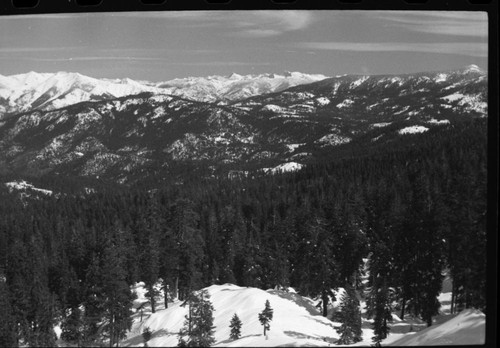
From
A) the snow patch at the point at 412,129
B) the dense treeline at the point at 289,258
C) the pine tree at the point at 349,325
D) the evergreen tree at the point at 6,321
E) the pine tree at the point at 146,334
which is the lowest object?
the evergreen tree at the point at 6,321

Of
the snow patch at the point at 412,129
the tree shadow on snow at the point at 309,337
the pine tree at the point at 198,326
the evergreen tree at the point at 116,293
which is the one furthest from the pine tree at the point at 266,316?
the snow patch at the point at 412,129

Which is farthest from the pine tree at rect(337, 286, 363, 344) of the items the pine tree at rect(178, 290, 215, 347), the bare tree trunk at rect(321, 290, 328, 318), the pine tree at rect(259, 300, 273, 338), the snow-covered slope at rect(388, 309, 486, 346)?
the pine tree at rect(178, 290, 215, 347)

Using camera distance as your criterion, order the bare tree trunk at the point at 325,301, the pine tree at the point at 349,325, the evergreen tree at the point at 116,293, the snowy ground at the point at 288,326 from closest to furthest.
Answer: the snowy ground at the point at 288,326 → the pine tree at the point at 349,325 → the evergreen tree at the point at 116,293 → the bare tree trunk at the point at 325,301

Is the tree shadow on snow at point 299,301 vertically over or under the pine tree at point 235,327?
over

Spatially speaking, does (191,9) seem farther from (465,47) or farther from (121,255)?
(121,255)

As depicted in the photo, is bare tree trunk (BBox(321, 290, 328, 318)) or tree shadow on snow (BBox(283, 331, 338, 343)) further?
bare tree trunk (BBox(321, 290, 328, 318))

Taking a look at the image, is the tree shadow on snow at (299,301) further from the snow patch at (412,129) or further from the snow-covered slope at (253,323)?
the snow patch at (412,129)

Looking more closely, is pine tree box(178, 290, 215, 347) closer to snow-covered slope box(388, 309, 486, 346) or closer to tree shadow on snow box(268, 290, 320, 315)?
tree shadow on snow box(268, 290, 320, 315)
